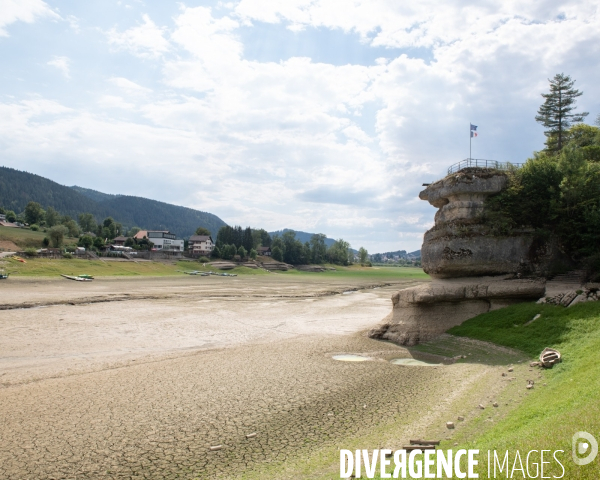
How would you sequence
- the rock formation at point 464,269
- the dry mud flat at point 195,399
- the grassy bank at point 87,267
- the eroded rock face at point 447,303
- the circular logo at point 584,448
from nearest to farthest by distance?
the circular logo at point 584,448
the dry mud flat at point 195,399
the eroded rock face at point 447,303
the rock formation at point 464,269
the grassy bank at point 87,267

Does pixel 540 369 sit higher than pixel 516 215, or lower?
lower

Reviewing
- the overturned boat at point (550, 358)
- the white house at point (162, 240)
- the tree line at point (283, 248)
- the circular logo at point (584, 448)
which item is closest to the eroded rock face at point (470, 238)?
the overturned boat at point (550, 358)

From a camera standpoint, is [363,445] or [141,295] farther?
[141,295]

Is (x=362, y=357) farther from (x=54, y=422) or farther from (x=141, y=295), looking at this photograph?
(x=141, y=295)

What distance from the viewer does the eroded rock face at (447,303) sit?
992 inches

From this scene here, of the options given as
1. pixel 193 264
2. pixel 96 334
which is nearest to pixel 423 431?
pixel 96 334

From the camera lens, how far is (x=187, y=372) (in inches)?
742

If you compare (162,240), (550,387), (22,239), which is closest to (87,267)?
(22,239)

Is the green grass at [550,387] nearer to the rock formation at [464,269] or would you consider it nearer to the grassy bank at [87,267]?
the rock formation at [464,269]

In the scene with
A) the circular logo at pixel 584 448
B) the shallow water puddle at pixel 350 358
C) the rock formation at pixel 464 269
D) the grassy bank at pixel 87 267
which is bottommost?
the shallow water puddle at pixel 350 358

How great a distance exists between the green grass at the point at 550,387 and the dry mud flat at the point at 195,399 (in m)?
2.29

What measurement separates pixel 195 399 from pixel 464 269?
65.6 ft

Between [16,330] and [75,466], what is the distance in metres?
22.4

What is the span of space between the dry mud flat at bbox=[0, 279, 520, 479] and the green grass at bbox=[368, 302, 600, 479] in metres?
2.29
